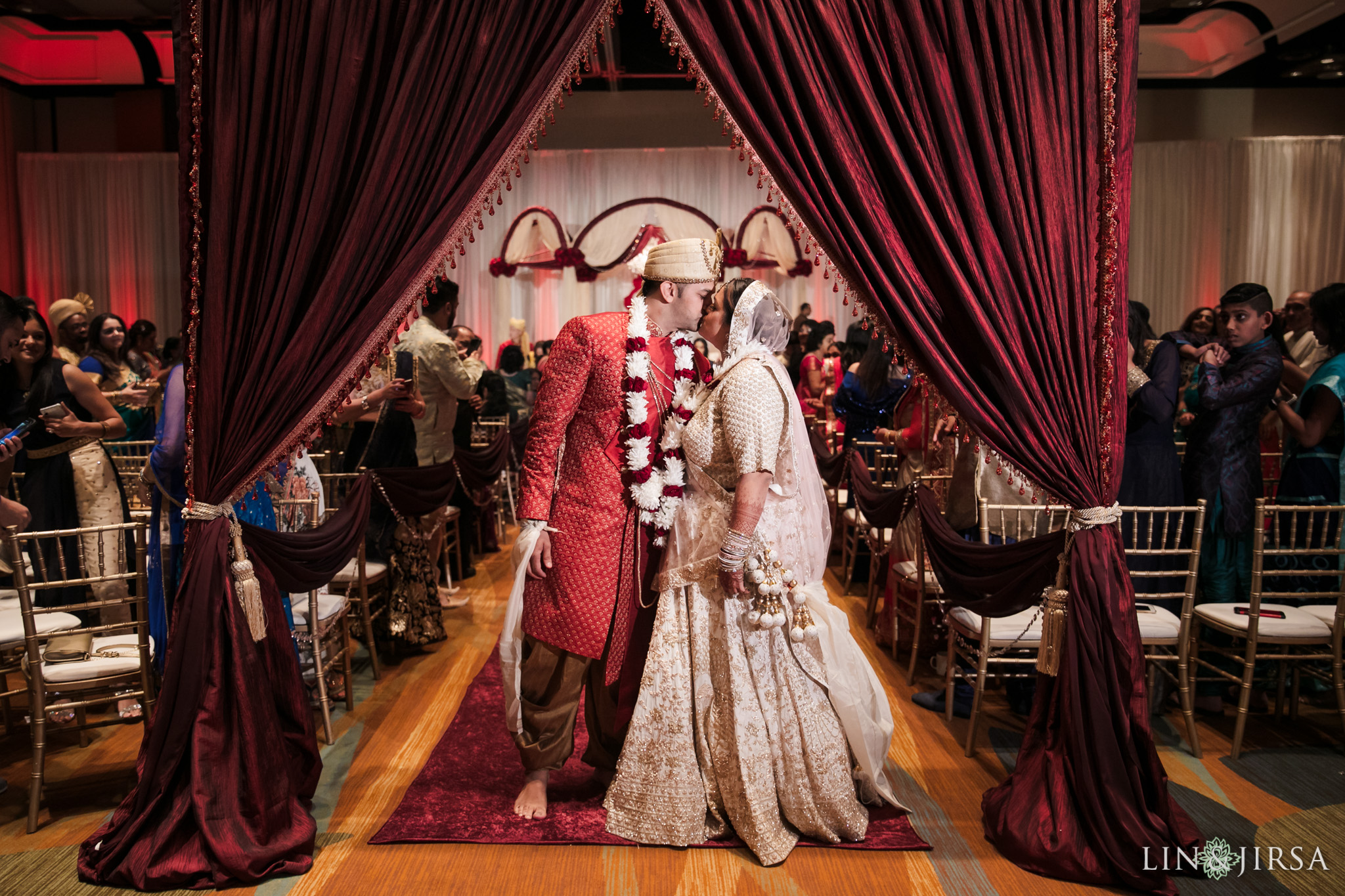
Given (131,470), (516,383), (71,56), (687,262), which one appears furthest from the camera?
(71,56)

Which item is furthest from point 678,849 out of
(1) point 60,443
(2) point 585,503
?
(1) point 60,443

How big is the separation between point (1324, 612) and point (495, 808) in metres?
3.08

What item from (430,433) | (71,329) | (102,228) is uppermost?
(102,228)

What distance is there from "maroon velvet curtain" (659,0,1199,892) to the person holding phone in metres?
2.81

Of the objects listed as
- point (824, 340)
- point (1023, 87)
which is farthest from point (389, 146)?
point (824, 340)

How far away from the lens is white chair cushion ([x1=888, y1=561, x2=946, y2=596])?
377cm

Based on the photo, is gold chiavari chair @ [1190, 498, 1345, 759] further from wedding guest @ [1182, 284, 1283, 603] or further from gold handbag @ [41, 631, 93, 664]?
gold handbag @ [41, 631, 93, 664]

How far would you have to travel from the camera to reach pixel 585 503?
101 inches

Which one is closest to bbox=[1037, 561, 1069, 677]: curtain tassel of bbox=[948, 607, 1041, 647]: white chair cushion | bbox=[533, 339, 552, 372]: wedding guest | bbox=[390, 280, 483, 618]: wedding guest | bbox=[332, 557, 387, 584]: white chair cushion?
bbox=[948, 607, 1041, 647]: white chair cushion

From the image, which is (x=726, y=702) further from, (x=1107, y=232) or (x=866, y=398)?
(x=866, y=398)

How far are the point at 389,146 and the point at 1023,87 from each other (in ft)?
5.77

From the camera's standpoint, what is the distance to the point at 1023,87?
243 centimetres

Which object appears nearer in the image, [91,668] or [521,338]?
[91,668]

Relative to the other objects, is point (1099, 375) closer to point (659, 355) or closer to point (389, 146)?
point (659, 355)
